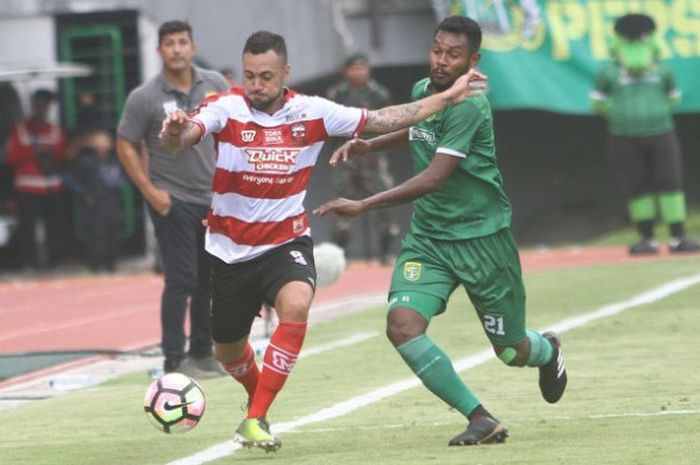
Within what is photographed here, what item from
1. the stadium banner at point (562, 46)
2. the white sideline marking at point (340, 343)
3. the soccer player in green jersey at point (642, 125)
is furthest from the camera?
the stadium banner at point (562, 46)

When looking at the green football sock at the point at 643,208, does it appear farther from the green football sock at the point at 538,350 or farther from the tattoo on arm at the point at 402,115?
the tattoo on arm at the point at 402,115

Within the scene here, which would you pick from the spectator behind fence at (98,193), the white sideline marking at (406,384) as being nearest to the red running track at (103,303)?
the spectator behind fence at (98,193)

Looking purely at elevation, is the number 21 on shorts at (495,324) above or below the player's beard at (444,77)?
below

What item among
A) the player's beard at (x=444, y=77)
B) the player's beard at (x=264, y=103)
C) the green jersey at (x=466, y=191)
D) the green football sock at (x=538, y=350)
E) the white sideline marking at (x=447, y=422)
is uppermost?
the player's beard at (x=444, y=77)

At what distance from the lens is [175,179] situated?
1265cm

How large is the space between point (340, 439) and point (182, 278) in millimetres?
3337

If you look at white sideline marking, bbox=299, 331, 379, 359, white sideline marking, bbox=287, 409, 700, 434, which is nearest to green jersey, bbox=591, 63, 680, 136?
white sideline marking, bbox=299, 331, 379, 359

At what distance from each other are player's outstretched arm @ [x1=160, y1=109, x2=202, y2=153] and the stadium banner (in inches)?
563

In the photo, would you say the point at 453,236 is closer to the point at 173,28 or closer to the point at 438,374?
the point at 438,374

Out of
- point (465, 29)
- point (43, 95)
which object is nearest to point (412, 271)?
point (465, 29)

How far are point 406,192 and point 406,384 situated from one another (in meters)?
3.02

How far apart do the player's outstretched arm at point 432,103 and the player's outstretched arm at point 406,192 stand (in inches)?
8.6

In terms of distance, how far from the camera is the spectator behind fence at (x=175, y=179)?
496 inches

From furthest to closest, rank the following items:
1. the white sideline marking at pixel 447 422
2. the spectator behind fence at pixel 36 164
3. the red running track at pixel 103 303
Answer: the spectator behind fence at pixel 36 164
the red running track at pixel 103 303
the white sideline marking at pixel 447 422
